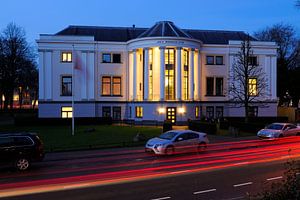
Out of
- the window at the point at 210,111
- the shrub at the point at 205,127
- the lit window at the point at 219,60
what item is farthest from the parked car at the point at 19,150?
the lit window at the point at 219,60

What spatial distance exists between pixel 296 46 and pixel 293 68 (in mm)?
4261

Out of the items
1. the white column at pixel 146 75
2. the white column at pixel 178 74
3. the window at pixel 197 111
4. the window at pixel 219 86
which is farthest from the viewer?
the window at pixel 219 86

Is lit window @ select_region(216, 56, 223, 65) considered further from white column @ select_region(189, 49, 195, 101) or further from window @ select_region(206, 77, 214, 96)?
white column @ select_region(189, 49, 195, 101)

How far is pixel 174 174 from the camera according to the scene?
17.1 meters

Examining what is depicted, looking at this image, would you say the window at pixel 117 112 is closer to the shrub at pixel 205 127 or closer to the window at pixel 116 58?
the window at pixel 116 58

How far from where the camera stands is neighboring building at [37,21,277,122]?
51.8m

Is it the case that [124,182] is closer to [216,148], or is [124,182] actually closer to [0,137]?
[0,137]

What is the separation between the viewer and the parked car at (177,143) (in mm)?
23984

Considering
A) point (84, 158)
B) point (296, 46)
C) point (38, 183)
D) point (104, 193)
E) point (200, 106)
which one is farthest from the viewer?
point (296, 46)

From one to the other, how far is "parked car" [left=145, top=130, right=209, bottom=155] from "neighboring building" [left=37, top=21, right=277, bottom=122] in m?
25.1

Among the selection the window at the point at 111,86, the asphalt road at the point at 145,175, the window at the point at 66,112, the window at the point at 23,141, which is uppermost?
the window at the point at 111,86

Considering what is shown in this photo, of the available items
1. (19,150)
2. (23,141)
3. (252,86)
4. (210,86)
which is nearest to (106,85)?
(210,86)

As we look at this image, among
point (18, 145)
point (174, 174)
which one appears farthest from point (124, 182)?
point (18, 145)

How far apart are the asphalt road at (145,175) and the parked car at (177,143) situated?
55 cm
